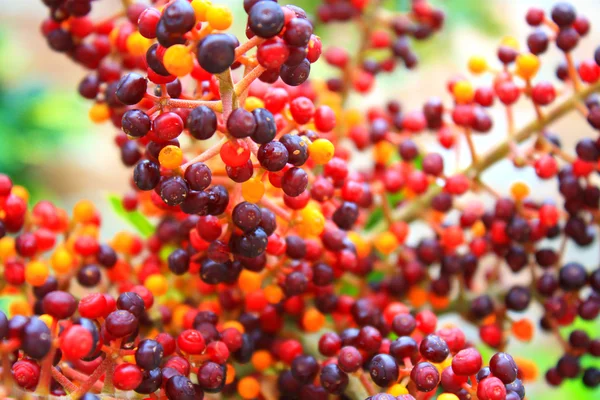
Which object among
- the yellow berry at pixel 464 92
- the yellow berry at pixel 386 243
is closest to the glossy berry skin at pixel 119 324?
the yellow berry at pixel 386 243

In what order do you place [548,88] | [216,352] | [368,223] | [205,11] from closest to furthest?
[205,11]
[216,352]
[548,88]
[368,223]

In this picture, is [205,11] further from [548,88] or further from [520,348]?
[520,348]

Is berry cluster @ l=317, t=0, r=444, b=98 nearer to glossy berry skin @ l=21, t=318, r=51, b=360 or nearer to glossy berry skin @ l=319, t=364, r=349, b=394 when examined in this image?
glossy berry skin @ l=319, t=364, r=349, b=394

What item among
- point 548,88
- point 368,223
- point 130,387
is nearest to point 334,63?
point 368,223

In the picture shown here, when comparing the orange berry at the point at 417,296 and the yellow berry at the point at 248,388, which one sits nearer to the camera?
the yellow berry at the point at 248,388

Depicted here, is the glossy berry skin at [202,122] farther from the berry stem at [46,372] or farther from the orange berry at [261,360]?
the orange berry at [261,360]
